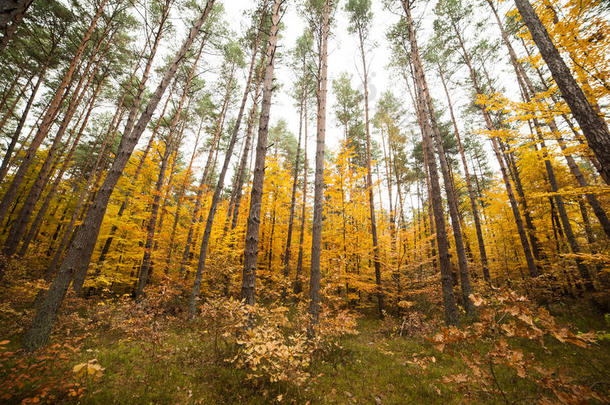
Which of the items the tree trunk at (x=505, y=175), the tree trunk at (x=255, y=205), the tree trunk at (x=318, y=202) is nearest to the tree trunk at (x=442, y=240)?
the tree trunk at (x=318, y=202)

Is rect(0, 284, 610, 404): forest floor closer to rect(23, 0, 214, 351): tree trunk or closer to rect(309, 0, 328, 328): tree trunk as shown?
rect(23, 0, 214, 351): tree trunk

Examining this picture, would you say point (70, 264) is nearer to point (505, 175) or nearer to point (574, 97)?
point (574, 97)

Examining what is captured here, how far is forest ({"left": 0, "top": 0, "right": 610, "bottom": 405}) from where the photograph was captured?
13.3ft

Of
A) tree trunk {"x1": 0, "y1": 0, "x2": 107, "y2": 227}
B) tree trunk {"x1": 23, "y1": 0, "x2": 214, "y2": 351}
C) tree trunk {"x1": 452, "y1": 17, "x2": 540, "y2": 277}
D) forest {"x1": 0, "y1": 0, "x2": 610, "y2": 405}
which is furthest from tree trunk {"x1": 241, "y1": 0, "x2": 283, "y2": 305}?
tree trunk {"x1": 452, "y1": 17, "x2": 540, "y2": 277}

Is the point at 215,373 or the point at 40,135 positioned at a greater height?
the point at 40,135

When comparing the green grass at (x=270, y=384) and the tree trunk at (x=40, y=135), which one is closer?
the green grass at (x=270, y=384)

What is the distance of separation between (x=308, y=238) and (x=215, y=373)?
33.2 feet

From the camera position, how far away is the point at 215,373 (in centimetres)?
455

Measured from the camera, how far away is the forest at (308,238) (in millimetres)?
4062

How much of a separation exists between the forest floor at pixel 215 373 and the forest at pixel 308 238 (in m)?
0.05

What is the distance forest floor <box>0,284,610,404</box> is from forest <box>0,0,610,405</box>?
0.05 meters

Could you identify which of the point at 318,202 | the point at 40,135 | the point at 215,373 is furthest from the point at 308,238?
the point at 40,135

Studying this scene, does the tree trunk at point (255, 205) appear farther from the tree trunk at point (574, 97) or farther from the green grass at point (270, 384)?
the tree trunk at point (574, 97)

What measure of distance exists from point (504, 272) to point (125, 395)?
1948 cm
